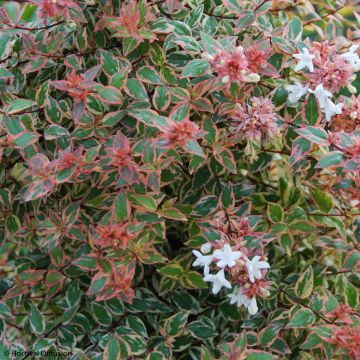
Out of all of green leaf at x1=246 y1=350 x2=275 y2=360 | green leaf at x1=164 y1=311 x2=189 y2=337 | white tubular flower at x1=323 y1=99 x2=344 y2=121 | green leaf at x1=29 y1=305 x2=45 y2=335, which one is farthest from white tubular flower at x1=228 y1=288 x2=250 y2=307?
green leaf at x1=29 y1=305 x2=45 y2=335

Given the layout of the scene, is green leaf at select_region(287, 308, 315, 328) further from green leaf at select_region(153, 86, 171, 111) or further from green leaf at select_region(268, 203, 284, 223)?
green leaf at select_region(153, 86, 171, 111)

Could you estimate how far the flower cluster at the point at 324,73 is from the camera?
1.21 meters

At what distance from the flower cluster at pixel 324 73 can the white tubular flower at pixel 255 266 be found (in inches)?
14.2

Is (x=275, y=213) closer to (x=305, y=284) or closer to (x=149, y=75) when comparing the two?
(x=305, y=284)

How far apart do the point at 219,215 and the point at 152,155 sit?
0.25 metres

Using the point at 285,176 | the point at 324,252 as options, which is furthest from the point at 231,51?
the point at 324,252

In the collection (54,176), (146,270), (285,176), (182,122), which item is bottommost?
(146,270)

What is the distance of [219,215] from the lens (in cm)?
134

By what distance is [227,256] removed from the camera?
1134 millimetres

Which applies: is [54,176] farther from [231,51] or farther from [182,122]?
[231,51]

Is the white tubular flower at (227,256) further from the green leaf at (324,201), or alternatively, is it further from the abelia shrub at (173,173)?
the green leaf at (324,201)

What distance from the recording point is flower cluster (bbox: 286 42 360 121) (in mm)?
1215

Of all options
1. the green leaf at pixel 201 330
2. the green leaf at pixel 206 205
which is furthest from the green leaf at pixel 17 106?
the green leaf at pixel 201 330

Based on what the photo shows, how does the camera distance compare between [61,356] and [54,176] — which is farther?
[61,356]
